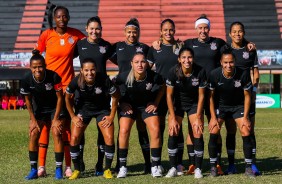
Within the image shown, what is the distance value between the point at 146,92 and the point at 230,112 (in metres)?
1.34

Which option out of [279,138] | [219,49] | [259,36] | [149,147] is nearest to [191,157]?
[149,147]

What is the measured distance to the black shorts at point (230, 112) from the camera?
29.4 ft

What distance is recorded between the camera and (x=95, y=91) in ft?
29.3

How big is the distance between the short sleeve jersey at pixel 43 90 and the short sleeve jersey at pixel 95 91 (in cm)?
27

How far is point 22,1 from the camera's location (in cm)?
4234

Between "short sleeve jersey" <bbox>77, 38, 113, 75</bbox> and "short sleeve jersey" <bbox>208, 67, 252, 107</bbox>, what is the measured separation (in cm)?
177

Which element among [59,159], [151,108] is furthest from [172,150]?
[59,159]

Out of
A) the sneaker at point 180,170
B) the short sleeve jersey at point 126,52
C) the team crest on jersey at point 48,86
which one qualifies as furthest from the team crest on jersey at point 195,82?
the team crest on jersey at point 48,86

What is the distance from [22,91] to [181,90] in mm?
2466

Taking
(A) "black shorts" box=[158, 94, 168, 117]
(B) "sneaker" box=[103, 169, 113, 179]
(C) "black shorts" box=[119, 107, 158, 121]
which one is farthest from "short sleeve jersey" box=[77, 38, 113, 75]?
(B) "sneaker" box=[103, 169, 113, 179]

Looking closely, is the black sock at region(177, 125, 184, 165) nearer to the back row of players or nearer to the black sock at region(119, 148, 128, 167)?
the back row of players

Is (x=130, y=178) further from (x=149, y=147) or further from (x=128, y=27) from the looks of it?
(x=128, y=27)

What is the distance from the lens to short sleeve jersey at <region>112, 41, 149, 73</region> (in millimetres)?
9375

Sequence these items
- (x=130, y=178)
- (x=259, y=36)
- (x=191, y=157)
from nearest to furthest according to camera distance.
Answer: (x=130, y=178) < (x=191, y=157) < (x=259, y=36)
